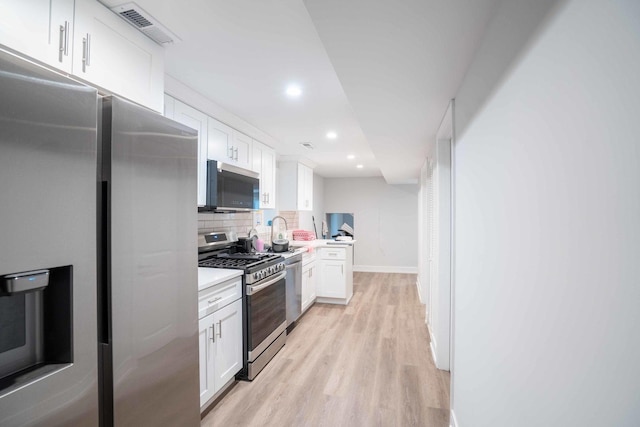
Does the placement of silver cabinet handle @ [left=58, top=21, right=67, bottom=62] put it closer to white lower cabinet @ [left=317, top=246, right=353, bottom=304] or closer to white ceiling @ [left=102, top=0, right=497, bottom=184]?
white ceiling @ [left=102, top=0, right=497, bottom=184]

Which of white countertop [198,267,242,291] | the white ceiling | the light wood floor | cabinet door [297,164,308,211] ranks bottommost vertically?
the light wood floor

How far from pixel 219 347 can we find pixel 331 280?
106 inches

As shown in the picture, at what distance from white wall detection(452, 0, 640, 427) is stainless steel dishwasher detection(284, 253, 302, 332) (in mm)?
2428

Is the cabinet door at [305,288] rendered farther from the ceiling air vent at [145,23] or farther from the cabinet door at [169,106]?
the ceiling air vent at [145,23]

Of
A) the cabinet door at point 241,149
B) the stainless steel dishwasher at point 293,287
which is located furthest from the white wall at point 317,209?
the cabinet door at point 241,149

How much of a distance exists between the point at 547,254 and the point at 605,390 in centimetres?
29

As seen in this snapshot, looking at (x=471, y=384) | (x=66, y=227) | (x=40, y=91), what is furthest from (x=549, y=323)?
(x=40, y=91)

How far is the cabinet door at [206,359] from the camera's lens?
195cm

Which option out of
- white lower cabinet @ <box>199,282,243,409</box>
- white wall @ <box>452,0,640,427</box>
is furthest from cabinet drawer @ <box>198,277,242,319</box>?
white wall @ <box>452,0,640,427</box>

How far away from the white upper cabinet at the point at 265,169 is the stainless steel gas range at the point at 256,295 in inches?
29.7

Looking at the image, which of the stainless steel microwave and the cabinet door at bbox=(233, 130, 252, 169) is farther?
the cabinet door at bbox=(233, 130, 252, 169)

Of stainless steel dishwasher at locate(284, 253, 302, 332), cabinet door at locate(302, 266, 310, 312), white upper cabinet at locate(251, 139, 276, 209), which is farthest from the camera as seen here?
cabinet door at locate(302, 266, 310, 312)

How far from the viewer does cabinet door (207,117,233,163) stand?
2.75 meters

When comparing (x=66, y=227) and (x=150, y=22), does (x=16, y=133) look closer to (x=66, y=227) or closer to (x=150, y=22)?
(x=66, y=227)
